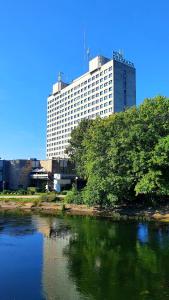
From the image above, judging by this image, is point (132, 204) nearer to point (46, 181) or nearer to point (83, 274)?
point (83, 274)

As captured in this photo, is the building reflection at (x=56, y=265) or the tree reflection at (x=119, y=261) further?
the tree reflection at (x=119, y=261)

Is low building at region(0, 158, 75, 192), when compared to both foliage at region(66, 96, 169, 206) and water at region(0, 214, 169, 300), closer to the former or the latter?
foliage at region(66, 96, 169, 206)

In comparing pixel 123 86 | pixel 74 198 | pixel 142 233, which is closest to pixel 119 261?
pixel 142 233

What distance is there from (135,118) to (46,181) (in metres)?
63.5

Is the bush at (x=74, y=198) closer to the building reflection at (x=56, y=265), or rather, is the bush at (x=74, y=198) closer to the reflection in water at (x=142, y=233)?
the building reflection at (x=56, y=265)

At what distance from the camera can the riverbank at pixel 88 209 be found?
66.6 m

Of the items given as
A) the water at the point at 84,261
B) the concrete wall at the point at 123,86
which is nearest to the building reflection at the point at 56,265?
the water at the point at 84,261

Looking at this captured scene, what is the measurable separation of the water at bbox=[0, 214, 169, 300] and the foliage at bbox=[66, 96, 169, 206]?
8.87m

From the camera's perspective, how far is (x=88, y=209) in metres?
77.1

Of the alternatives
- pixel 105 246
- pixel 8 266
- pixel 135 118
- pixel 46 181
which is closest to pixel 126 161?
pixel 135 118

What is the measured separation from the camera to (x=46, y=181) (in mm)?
126812

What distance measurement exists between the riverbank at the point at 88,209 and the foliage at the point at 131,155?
7.01 feet

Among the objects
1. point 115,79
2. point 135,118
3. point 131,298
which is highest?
point 115,79

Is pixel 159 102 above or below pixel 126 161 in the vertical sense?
above
